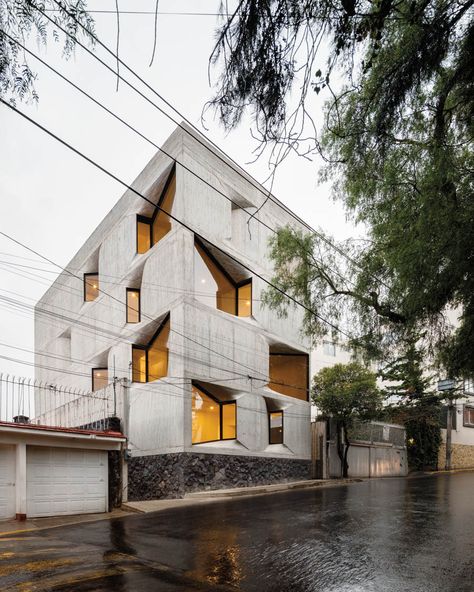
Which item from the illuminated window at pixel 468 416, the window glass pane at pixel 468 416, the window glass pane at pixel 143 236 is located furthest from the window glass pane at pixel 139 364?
the window glass pane at pixel 468 416

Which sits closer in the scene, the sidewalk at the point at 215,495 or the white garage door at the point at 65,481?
the white garage door at the point at 65,481

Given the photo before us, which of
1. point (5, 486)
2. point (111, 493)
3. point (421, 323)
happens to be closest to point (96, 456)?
point (111, 493)

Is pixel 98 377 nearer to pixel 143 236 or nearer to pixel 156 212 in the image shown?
Answer: pixel 143 236

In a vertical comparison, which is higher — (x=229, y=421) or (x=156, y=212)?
(x=156, y=212)

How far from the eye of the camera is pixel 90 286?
30234mm

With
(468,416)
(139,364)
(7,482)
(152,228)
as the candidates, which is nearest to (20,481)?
(7,482)

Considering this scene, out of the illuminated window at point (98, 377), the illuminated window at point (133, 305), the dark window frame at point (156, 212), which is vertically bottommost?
the illuminated window at point (98, 377)

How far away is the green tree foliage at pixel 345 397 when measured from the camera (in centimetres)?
2622

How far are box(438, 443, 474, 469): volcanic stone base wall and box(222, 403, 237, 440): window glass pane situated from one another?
19691mm

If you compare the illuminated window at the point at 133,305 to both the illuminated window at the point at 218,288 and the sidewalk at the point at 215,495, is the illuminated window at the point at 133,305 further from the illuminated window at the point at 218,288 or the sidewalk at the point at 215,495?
the sidewalk at the point at 215,495

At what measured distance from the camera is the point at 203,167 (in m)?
22.7

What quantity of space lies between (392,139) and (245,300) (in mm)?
18492

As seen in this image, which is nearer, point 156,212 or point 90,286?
point 156,212

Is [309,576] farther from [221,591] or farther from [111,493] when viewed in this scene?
[111,493]
